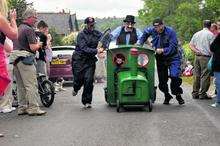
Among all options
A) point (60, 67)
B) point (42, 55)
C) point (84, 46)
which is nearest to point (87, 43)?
point (84, 46)

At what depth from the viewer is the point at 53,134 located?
10.5m

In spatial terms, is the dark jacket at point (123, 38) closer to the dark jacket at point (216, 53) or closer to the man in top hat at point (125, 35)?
the man in top hat at point (125, 35)

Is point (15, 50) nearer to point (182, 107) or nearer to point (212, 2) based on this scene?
point (182, 107)

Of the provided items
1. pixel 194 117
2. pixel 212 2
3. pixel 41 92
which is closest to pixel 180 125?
pixel 194 117

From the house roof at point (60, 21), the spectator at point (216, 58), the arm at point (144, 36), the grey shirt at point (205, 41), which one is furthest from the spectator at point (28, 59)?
the house roof at point (60, 21)

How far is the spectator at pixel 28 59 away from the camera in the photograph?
509 inches

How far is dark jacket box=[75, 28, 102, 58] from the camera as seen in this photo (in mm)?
14222

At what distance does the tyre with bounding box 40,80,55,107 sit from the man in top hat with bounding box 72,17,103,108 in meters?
0.64

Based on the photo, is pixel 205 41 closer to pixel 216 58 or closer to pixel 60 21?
pixel 216 58

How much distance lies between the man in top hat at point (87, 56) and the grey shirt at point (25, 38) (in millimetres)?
1569

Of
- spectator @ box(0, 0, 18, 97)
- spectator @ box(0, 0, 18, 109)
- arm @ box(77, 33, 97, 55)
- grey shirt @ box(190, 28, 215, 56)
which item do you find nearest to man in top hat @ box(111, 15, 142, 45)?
arm @ box(77, 33, 97, 55)

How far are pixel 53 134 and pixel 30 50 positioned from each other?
295 cm

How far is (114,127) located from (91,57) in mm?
3445

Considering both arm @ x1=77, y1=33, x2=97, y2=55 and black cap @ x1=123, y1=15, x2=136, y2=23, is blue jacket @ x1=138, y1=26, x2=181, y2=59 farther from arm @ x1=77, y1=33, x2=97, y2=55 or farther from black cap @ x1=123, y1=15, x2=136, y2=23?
arm @ x1=77, y1=33, x2=97, y2=55
